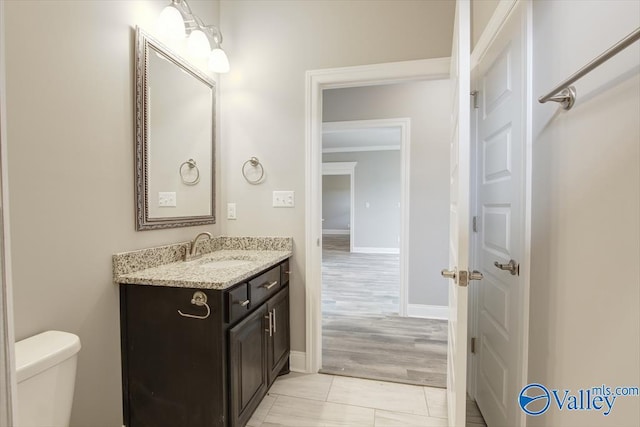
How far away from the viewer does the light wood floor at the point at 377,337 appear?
2.12 m

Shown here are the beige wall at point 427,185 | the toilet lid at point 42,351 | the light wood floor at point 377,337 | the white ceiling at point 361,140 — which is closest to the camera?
the toilet lid at point 42,351

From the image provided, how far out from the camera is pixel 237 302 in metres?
1.39

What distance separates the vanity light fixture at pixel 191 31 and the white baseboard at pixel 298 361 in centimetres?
208

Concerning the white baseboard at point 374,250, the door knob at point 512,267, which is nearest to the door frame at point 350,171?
the white baseboard at point 374,250

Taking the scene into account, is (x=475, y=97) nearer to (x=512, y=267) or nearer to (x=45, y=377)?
(x=512, y=267)

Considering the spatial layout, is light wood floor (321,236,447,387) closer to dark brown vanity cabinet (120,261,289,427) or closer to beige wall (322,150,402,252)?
dark brown vanity cabinet (120,261,289,427)

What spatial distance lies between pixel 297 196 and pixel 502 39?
1447 mm

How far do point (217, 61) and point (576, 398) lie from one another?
2384mm

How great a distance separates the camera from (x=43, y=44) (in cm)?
110

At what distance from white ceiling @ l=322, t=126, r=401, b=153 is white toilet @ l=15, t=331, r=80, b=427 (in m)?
5.00

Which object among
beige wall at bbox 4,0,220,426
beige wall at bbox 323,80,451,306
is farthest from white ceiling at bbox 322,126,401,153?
beige wall at bbox 4,0,220,426

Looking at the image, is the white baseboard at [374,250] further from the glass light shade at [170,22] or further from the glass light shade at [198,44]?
the glass light shade at [170,22]

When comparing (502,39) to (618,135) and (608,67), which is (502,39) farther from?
(618,135)

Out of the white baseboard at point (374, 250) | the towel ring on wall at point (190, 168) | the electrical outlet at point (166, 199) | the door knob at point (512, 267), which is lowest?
the white baseboard at point (374, 250)
